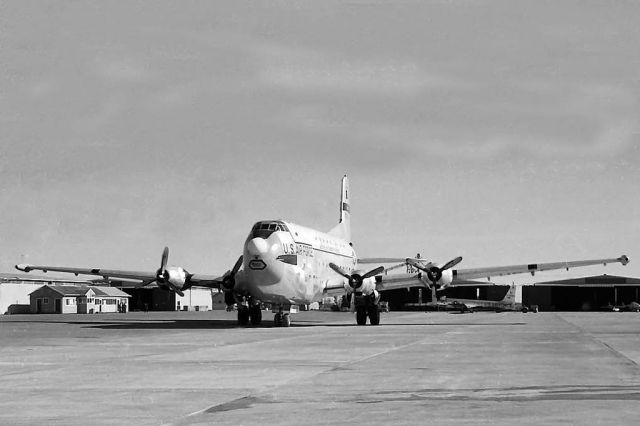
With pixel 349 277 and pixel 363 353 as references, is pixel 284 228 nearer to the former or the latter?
pixel 349 277

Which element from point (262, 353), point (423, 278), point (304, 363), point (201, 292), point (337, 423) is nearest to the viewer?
point (337, 423)

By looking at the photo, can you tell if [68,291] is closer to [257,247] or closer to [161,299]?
[161,299]

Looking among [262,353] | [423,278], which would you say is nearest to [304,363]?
[262,353]

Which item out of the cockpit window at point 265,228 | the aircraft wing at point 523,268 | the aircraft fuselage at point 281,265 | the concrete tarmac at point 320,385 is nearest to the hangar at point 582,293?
the aircraft wing at point 523,268

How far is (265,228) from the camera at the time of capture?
52.7 metres

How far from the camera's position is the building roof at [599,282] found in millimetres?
182600

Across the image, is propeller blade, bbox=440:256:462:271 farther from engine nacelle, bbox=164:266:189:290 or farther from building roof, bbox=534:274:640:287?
building roof, bbox=534:274:640:287

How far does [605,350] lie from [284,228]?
27.8 m

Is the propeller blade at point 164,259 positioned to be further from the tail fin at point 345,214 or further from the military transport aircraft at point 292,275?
the tail fin at point 345,214

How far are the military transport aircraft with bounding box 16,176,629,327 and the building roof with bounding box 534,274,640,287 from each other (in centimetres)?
13057

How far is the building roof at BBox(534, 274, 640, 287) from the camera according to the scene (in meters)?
183

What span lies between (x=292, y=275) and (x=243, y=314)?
4.72m

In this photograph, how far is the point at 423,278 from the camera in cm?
5828

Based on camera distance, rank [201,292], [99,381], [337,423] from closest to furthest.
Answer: [337,423] → [99,381] → [201,292]
